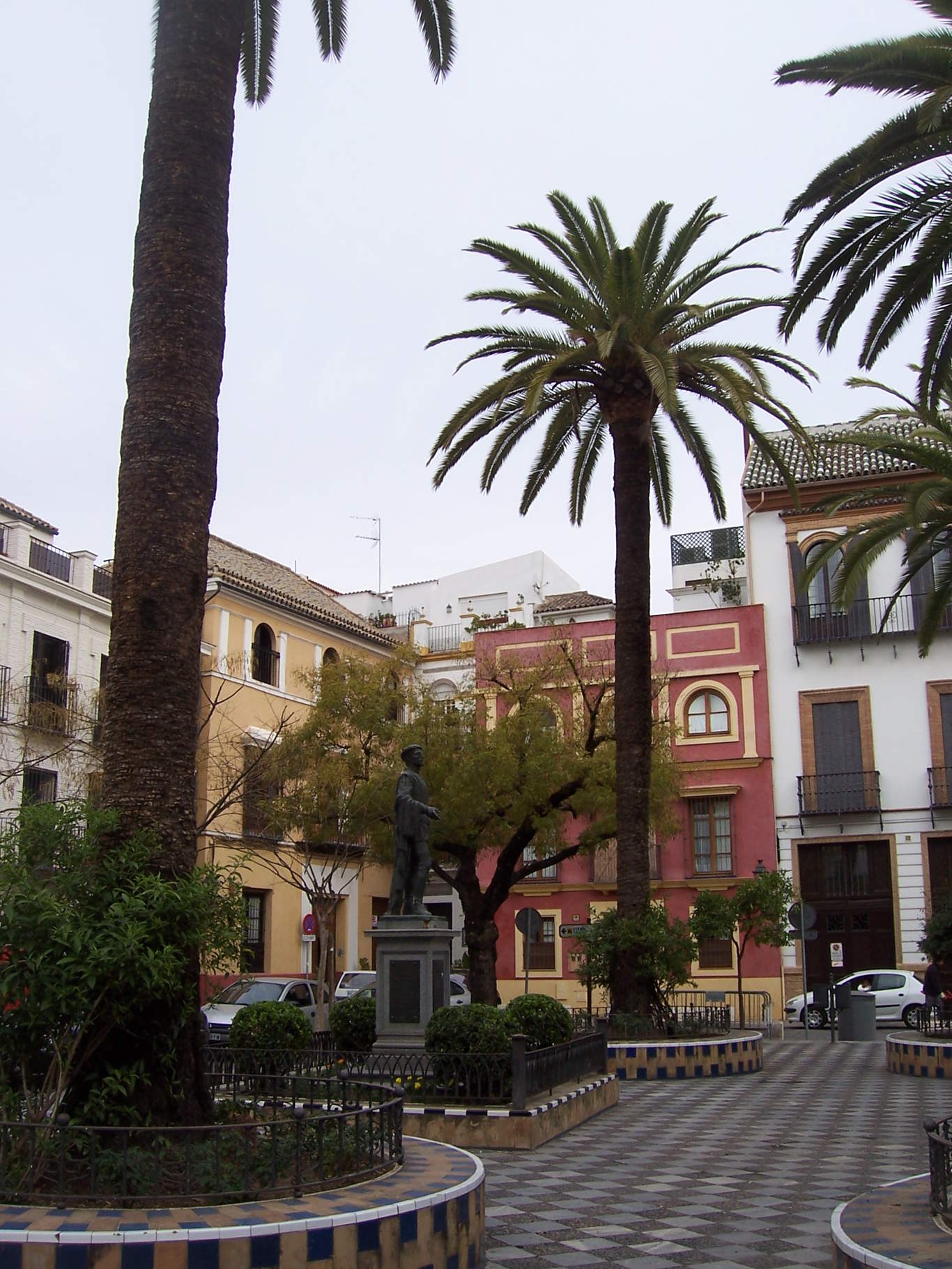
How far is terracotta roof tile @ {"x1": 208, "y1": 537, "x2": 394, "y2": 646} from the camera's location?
37750mm

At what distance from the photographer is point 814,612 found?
1443 inches

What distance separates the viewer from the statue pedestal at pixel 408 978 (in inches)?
556

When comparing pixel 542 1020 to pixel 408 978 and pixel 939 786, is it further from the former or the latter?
pixel 939 786

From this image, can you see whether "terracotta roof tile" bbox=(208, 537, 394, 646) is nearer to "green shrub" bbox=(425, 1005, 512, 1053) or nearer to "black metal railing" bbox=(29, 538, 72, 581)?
"black metal railing" bbox=(29, 538, 72, 581)

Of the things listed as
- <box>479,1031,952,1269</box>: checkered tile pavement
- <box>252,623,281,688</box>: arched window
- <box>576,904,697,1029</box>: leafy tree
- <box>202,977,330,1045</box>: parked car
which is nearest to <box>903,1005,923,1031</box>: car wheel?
<box>576,904,697,1029</box>: leafy tree

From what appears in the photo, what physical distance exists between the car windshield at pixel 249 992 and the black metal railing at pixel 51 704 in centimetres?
742

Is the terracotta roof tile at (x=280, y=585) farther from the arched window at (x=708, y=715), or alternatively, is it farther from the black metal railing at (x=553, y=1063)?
the black metal railing at (x=553, y=1063)

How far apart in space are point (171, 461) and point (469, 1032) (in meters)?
6.30

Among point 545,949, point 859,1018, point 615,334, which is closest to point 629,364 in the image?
point 615,334

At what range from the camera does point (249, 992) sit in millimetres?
24203

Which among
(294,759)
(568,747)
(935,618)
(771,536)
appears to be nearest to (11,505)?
(294,759)

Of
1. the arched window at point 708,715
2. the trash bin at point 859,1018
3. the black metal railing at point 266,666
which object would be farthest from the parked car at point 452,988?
the black metal railing at point 266,666

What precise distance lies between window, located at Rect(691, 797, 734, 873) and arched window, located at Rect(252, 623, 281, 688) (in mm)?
12356

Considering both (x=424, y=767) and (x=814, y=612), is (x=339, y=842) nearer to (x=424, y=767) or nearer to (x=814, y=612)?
(x=424, y=767)
